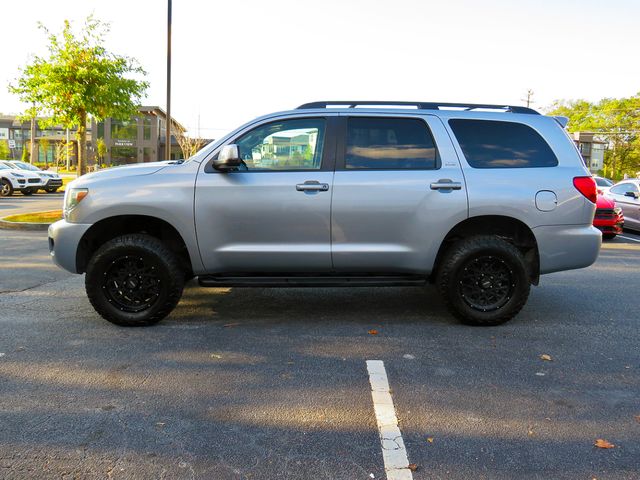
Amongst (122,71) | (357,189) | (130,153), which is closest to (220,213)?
(357,189)

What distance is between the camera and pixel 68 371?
155 inches

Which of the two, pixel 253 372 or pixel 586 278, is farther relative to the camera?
pixel 586 278

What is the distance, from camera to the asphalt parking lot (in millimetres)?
2787

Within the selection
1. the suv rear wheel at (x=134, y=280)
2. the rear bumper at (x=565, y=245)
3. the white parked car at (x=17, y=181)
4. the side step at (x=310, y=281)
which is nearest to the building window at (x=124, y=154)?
the white parked car at (x=17, y=181)

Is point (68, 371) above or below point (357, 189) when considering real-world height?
below

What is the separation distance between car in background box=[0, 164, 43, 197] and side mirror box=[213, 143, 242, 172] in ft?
71.0

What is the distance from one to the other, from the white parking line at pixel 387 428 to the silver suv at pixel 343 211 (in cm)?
127

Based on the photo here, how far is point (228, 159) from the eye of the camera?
4691 mm

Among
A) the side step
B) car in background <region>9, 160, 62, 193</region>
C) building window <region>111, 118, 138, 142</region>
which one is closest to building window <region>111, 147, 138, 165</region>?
building window <region>111, 118, 138, 142</region>

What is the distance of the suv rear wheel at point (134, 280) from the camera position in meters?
4.85

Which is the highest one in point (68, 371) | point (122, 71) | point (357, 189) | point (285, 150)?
point (122, 71)

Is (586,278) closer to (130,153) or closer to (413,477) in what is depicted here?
(413,477)

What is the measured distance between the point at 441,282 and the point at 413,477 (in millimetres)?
2608

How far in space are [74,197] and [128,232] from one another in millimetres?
601
